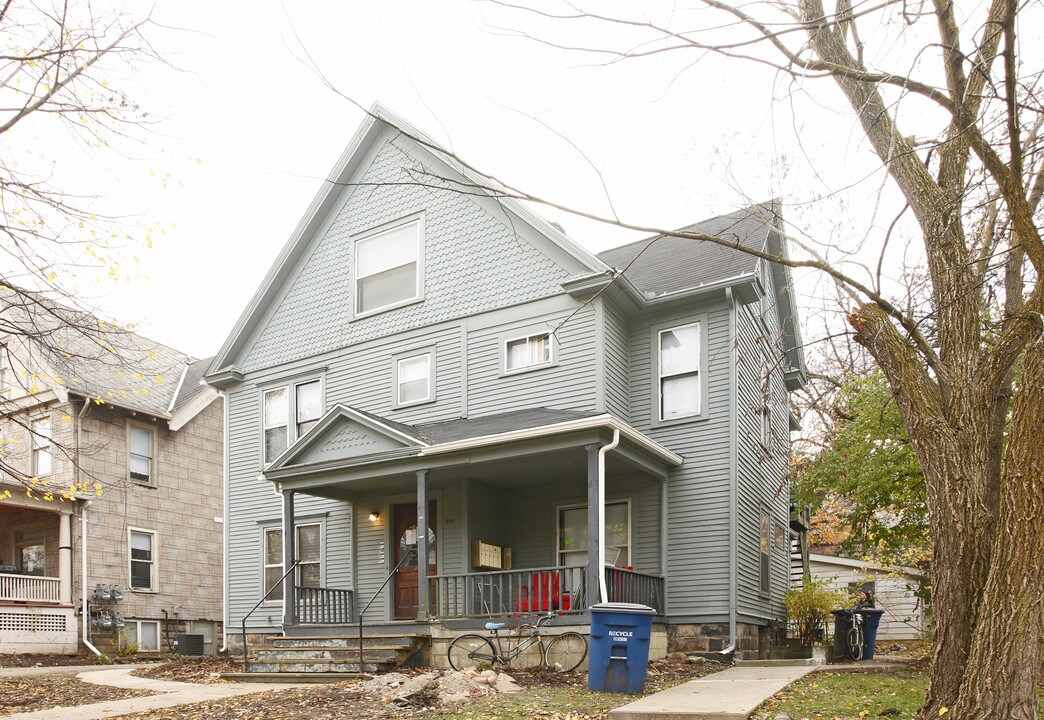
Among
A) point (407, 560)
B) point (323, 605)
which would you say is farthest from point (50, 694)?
point (407, 560)

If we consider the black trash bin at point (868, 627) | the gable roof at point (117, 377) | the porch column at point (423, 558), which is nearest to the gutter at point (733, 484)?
the black trash bin at point (868, 627)

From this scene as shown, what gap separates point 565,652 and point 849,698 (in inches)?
159

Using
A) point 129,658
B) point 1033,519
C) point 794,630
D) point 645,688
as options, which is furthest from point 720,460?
point 129,658

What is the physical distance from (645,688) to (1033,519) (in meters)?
5.33

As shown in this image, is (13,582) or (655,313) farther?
(13,582)

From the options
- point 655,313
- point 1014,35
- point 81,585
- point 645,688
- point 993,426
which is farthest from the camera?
point 81,585

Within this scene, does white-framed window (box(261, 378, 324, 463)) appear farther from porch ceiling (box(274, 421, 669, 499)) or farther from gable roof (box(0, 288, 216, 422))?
porch ceiling (box(274, 421, 669, 499))

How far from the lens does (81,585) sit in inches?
807

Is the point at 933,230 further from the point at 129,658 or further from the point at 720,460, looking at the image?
the point at 129,658

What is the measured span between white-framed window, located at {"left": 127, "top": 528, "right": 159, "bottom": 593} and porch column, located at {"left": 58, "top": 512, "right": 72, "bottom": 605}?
1.76m

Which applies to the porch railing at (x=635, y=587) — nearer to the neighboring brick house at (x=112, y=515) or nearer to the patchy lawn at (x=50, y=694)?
the patchy lawn at (x=50, y=694)

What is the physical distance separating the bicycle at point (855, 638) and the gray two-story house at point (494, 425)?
1531 millimetres

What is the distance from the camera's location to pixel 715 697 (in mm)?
8484

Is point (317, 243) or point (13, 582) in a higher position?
point (317, 243)
